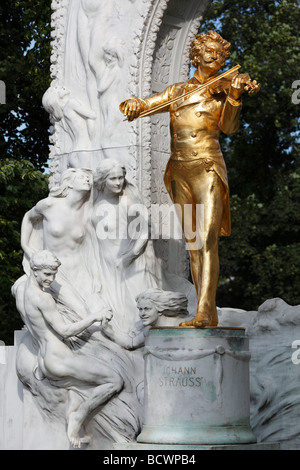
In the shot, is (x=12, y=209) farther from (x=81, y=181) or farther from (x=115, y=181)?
(x=115, y=181)

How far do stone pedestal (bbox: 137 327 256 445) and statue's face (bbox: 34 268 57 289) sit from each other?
146 cm

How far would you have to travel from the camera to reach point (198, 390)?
376 inches

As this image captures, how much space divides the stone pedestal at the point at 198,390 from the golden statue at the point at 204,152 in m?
0.24

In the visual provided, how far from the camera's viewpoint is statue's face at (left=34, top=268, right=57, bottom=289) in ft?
35.2

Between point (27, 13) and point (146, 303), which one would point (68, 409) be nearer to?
point (146, 303)

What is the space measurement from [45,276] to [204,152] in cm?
195

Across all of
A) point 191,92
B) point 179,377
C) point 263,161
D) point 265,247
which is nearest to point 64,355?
point 179,377

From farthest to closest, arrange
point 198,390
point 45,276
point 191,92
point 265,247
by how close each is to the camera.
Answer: point 265,247, point 45,276, point 191,92, point 198,390

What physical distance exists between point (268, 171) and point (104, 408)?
35.4 feet

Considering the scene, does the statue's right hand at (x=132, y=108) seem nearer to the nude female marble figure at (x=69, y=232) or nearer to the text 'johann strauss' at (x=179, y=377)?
the nude female marble figure at (x=69, y=232)

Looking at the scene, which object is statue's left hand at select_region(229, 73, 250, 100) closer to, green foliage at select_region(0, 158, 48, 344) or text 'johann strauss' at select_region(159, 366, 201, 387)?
text 'johann strauss' at select_region(159, 366, 201, 387)

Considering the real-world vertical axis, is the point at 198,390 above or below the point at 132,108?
below

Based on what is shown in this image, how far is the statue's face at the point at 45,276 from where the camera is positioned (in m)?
10.7

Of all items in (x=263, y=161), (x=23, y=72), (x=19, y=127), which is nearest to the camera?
(x=23, y=72)
